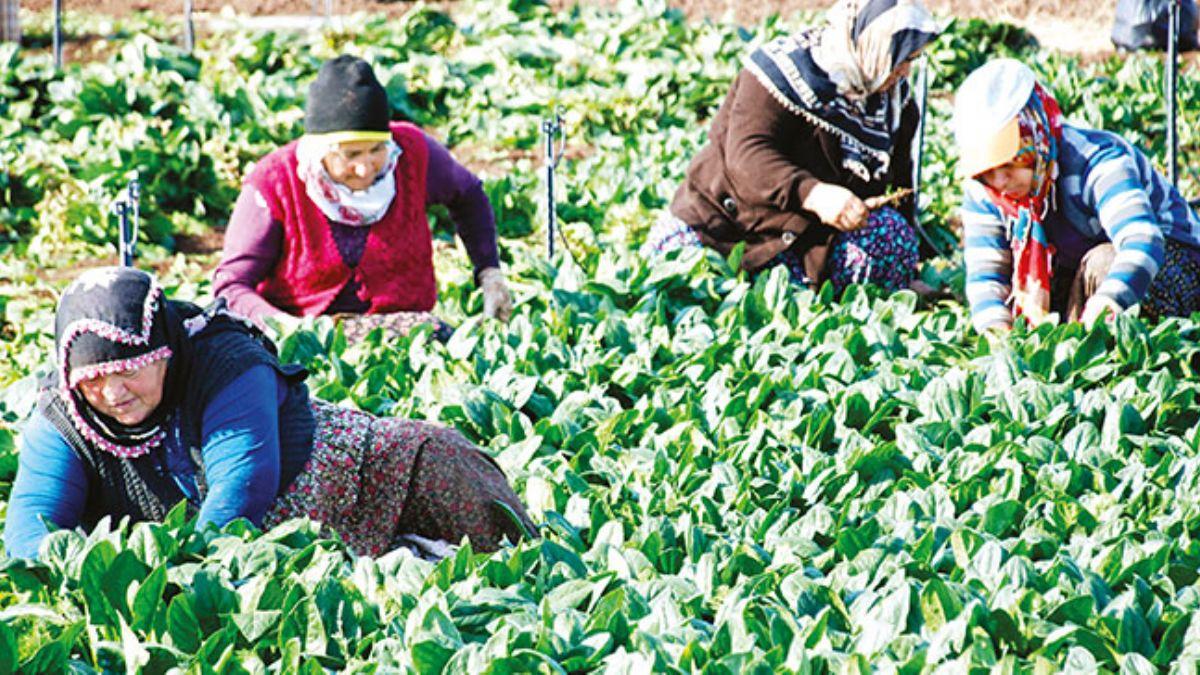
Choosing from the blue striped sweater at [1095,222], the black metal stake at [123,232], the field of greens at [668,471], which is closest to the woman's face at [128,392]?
the field of greens at [668,471]

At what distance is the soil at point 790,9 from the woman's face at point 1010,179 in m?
5.84

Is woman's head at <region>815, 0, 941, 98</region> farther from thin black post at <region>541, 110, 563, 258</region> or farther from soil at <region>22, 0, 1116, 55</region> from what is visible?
soil at <region>22, 0, 1116, 55</region>

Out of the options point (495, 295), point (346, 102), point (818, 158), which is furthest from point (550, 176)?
point (346, 102)

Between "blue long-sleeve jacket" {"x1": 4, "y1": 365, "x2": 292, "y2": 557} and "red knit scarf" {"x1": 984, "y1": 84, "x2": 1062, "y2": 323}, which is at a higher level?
"red knit scarf" {"x1": 984, "y1": 84, "x2": 1062, "y2": 323}

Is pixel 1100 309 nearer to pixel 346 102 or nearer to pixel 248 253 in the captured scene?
pixel 346 102

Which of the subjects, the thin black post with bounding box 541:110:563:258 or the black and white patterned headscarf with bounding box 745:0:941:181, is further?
the thin black post with bounding box 541:110:563:258

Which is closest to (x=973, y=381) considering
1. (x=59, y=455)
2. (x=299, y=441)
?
→ (x=299, y=441)

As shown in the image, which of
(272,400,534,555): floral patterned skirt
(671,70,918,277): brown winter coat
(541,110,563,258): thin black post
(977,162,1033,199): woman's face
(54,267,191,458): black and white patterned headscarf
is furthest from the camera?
(541,110,563,258): thin black post

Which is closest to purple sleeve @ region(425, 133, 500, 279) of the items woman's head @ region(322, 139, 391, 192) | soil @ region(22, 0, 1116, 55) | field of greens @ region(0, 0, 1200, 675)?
field of greens @ region(0, 0, 1200, 675)

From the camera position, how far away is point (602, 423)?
4.75 meters

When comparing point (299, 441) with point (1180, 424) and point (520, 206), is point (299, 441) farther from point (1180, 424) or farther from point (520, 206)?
point (520, 206)

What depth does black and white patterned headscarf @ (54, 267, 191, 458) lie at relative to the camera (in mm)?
3574

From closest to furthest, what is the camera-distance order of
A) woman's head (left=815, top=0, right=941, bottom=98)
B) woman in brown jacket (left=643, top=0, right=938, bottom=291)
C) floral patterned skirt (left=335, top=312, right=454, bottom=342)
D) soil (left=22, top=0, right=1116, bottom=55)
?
floral patterned skirt (left=335, top=312, right=454, bottom=342), woman's head (left=815, top=0, right=941, bottom=98), woman in brown jacket (left=643, top=0, right=938, bottom=291), soil (left=22, top=0, right=1116, bottom=55)

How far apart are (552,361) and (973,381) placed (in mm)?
1259
